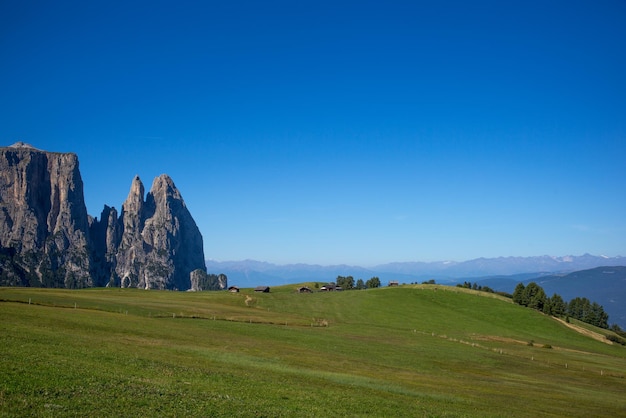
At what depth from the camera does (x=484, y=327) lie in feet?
→ 348

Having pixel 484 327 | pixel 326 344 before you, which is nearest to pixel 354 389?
pixel 326 344

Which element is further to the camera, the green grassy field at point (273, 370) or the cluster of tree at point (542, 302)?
the cluster of tree at point (542, 302)

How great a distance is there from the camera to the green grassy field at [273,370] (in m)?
22.8

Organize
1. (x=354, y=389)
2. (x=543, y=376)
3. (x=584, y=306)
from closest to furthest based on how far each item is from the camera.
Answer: (x=354, y=389) < (x=543, y=376) < (x=584, y=306)

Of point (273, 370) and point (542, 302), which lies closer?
point (273, 370)

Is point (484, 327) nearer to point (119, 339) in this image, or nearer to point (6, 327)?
point (119, 339)

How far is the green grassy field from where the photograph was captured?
74.7 ft

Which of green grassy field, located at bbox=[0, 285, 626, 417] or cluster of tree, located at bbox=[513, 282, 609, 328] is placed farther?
cluster of tree, located at bbox=[513, 282, 609, 328]

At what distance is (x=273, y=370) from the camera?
37562mm

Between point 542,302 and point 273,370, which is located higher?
point 273,370

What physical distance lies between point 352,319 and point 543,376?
53681mm

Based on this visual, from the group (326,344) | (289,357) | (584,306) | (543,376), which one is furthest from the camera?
(584,306)

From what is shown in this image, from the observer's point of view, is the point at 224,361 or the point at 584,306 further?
the point at 584,306

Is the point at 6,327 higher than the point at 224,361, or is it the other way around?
the point at 6,327
